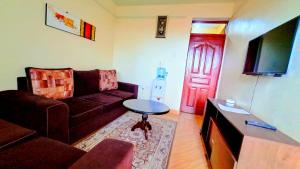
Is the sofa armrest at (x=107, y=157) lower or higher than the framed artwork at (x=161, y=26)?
lower

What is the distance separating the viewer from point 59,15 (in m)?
2.14

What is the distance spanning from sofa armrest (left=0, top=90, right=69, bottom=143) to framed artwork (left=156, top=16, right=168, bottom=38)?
269 centimetres

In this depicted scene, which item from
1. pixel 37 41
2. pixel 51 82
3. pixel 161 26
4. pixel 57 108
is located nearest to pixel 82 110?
pixel 57 108

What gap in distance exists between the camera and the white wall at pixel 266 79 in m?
1.15

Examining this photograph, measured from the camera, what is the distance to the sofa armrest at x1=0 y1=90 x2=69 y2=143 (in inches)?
49.1

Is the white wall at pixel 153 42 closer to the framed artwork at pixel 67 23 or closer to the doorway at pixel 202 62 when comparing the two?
the doorway at pixel 202 62

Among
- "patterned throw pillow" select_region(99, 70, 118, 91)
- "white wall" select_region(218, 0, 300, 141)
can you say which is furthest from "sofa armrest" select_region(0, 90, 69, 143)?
"white wall" select_region(218, 0, 300, 141)

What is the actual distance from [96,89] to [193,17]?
2636 millimetres

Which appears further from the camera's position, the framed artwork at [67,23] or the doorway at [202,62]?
the doorway at [202,62]

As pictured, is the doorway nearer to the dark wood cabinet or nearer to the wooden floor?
the wooden floor

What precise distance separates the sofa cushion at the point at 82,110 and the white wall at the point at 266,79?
199 centimetres

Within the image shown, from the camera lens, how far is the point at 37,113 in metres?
1.25

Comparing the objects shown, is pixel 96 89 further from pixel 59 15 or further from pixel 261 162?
pixel 261 162

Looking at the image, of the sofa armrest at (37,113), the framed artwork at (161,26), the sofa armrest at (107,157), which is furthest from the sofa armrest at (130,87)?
the sofa armrest at (107,157)
